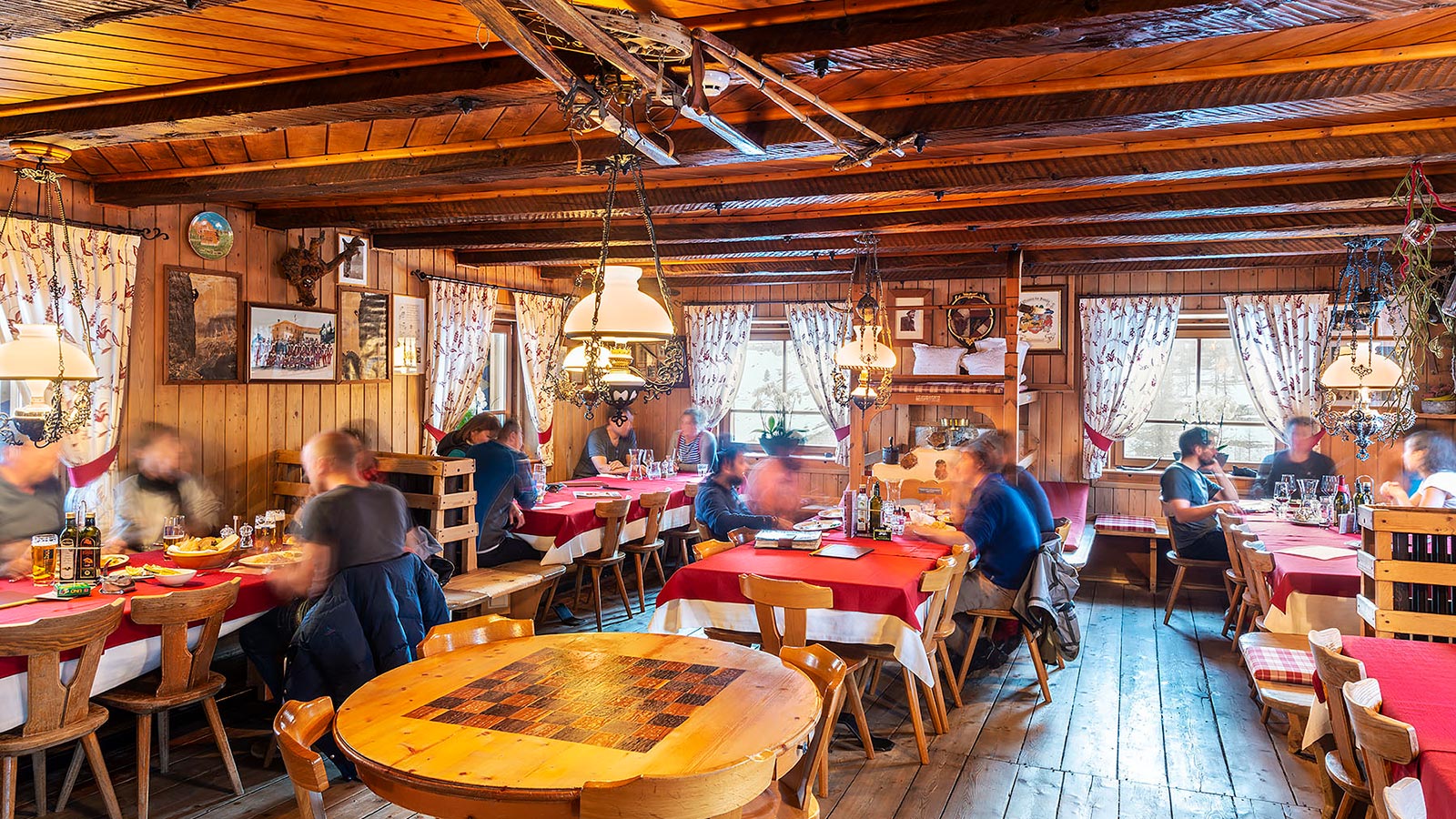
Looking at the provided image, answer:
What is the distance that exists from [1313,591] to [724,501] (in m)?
3.23

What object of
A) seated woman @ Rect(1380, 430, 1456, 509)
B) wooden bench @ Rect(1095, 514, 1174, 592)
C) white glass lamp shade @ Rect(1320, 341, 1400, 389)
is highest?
white glass lamp shade @ Rect(1320, 341, 1400, 389)

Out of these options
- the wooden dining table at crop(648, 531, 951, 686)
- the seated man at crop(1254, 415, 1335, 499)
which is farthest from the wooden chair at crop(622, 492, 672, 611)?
the seated man at crop(1254, 415, 1335, 499)

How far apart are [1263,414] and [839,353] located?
4518 millimetres

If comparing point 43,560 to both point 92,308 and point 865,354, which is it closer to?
point 92,308

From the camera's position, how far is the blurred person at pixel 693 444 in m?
9.62

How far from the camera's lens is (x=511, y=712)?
261cm

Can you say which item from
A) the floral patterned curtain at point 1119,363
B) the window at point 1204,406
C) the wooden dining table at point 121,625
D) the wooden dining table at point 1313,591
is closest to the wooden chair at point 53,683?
the wooden dining table at point 121,625

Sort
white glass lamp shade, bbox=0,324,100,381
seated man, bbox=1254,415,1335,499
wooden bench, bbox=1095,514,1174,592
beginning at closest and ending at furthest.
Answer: white glass lamp shade, bbox=0,324,100,381 → seated man, bbox=1254,415,1335,499 → wooden bench, bbox=1095,514,1174,592

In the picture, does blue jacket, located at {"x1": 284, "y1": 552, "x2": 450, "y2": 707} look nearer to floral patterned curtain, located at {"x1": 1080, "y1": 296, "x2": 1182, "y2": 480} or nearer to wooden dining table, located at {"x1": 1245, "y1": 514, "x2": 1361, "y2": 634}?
wooden dining table, located at {"x1": 1245, "y1": 514, "x2": 1361, "y2": 634}

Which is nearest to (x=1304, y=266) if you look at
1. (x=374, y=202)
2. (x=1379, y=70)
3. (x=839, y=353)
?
(x=839, y=353)

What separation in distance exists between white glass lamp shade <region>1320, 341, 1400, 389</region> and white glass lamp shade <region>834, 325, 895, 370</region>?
257 cm

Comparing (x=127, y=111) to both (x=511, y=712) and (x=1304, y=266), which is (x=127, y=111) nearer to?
(x=511, y=712)

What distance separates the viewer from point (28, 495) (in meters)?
4.46

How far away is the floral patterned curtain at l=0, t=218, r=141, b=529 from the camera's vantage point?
16.3ft
